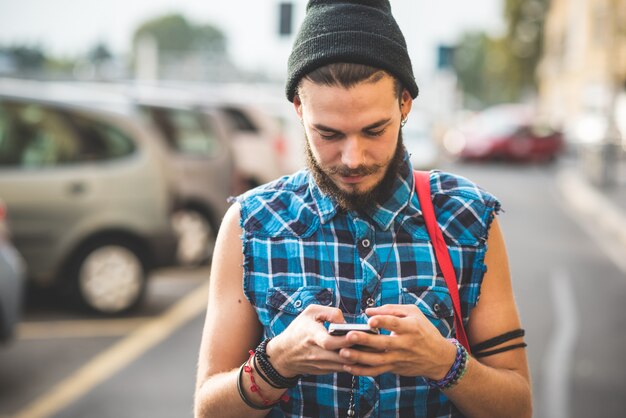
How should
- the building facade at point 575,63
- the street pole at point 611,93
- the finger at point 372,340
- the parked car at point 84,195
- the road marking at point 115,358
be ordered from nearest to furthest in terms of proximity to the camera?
the finger at point 372,340
the road marking at point 115,358
the parked car at point 84,195
the street pole at point 611,93
the building facade at point 575,63

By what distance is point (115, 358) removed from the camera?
6.38m

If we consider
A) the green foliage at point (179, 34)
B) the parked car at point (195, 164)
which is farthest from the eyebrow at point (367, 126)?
the green foliage at point (179, 34)

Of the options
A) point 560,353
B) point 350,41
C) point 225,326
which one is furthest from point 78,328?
point 350,41

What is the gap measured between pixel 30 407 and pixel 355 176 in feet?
13.1

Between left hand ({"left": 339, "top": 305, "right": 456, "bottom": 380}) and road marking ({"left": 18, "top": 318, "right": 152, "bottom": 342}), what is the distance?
566cm

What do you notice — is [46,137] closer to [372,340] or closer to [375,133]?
[375,133]

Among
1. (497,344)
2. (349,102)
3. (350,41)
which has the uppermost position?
(350,41)

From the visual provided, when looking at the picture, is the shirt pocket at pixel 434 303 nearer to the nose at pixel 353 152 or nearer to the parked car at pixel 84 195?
the nose at pixel 353 152

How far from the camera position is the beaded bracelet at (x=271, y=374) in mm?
1830

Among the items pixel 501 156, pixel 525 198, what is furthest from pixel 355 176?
pixel 501 156

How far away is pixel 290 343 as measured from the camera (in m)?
1.76

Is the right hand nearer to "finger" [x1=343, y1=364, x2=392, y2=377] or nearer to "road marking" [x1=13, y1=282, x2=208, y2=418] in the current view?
"finger" [x1=343, y1=364, x2=392, y2=377]

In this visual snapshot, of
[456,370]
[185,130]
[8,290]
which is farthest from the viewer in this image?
[185,130]

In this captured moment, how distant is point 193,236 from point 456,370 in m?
8.44
